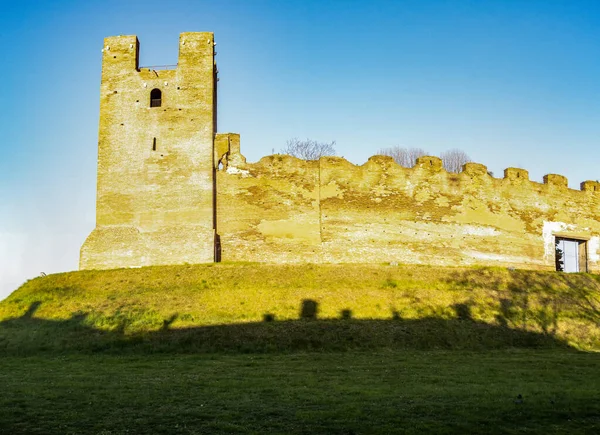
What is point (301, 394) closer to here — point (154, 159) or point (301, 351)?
point (301, 351)

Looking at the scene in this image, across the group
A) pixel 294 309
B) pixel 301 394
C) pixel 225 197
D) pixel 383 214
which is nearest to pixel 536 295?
pixel 383 214

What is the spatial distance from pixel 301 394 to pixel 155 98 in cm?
1965

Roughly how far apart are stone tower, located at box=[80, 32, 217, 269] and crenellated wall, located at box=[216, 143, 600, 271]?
1.23 m

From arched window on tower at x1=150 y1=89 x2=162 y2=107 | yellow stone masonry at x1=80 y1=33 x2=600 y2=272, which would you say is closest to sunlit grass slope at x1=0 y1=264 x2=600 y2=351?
yellow stone masonry at x1=80 y1=33 x2=600 y2=272

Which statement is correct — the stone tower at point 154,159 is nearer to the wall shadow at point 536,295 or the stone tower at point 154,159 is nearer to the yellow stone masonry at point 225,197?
the yellow stone masonry at point 225,197

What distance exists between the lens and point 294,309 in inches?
778

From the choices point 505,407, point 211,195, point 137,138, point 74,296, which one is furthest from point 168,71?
point 505,407

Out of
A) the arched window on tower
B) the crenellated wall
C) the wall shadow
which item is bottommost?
the wall shadow

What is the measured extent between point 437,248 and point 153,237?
11.6m

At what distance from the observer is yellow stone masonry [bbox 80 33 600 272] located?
26219 millimetres

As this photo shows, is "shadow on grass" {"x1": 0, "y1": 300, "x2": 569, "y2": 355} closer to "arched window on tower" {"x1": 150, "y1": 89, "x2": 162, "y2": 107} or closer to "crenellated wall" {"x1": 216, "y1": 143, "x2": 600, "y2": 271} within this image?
"crenellated wall" {"x1": 216, "y1": 143, "x2": 600, "y2": 271}

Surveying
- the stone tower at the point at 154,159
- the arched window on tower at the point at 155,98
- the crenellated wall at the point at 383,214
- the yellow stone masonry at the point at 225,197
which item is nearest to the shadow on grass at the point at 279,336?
the stone tower at the point at 154,159

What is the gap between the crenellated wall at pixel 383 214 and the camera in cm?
2705

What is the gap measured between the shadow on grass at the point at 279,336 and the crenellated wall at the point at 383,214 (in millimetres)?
7655
